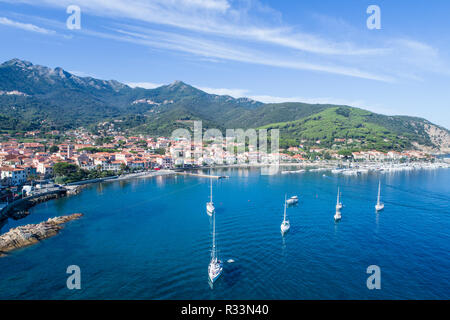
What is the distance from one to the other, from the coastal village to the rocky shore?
9220mm

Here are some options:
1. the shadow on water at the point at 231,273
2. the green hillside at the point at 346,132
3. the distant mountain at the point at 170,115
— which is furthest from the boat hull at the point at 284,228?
the green hillside at the point at 346,132

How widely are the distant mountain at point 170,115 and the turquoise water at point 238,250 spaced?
54.4 meters

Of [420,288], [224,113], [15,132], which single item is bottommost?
[420,288]

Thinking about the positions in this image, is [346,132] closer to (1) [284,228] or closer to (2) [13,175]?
(1) [284,228]

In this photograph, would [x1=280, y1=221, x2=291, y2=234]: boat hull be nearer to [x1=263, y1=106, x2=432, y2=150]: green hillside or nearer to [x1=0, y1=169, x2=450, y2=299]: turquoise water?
[x1=0, y1=169, x2=450, y2=299]: turquoise water

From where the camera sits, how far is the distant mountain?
7912 cm

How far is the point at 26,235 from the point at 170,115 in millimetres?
96219

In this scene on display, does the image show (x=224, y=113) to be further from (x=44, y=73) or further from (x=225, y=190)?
(x=225, y=190)

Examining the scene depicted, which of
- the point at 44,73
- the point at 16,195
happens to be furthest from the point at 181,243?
the point at 44,73

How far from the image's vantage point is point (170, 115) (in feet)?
352
